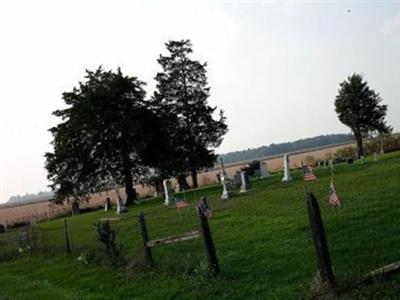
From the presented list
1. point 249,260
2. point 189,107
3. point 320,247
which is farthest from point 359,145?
point 320,247

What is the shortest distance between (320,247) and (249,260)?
3.71m

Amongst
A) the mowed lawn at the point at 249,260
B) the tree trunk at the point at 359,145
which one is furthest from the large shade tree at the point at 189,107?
the mowed lawn at the point at 249,260

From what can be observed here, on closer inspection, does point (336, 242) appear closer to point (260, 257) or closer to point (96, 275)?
point (260, 257)

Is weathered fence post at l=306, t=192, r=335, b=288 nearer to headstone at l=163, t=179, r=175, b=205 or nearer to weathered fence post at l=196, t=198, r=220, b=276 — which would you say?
weathered fence post at l=196, t=198, r=220, b=276

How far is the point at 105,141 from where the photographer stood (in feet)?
Answer: 167

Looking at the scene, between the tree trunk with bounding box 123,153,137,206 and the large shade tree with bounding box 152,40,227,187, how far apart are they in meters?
4.95

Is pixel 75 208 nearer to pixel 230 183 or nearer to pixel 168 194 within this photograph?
pixel 168 194

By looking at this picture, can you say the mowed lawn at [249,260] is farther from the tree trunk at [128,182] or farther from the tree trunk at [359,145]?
the tree trunk at [359,145]

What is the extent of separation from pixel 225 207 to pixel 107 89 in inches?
1108

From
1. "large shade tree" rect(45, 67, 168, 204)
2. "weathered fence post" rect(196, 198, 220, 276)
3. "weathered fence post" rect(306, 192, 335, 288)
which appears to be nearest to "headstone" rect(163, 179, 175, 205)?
"large shade tree" rect(45, 67, 168, 204)

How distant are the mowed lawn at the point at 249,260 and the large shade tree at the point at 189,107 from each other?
30.0 m

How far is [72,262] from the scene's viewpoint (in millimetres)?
20047

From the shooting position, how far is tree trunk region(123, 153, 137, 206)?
5000 cm

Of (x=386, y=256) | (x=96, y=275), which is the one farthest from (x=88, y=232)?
(x=386, y=256)
